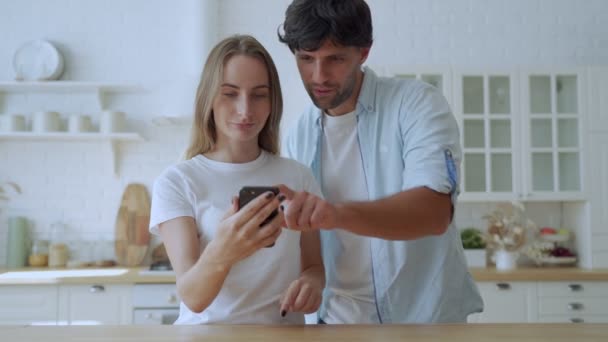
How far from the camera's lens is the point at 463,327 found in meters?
1.26

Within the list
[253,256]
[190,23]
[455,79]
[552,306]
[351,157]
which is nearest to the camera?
[253,256]

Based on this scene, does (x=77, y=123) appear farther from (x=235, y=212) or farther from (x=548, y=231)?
(x=548, y=231)

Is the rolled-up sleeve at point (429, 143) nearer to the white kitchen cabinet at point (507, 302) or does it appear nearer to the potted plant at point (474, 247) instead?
the white kitchen cabinet at point (507, 302)

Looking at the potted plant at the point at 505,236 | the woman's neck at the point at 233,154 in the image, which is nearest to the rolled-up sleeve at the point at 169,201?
the woman's neck at the point at 233,154

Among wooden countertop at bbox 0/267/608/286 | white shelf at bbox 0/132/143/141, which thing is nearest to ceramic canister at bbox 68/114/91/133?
white shelf at bbox 0/132/143/141

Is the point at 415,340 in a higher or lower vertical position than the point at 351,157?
lower

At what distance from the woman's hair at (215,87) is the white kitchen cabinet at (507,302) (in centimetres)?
256

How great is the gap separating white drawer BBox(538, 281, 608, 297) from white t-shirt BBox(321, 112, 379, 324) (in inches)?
96.2

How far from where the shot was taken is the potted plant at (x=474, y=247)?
3.97 m

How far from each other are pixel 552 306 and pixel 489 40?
6.36ft

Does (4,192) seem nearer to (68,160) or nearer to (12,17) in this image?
(68,160)

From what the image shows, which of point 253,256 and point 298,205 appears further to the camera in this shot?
point 253,256

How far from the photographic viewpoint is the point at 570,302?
3.71 m

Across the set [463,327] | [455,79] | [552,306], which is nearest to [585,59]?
[455,79]
